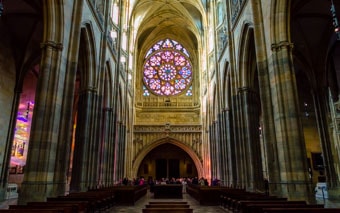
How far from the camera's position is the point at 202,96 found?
32.1 meters

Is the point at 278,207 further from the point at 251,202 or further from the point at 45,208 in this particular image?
the point at 45,208

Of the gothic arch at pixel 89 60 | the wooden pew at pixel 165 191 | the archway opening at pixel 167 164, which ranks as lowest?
the wooden pew at pixel 165 191

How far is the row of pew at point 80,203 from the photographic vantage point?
17.8 ft

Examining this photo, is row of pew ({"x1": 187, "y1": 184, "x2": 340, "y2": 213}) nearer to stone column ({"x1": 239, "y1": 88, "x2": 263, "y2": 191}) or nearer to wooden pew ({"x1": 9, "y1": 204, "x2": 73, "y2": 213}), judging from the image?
stone column ({"x1": 239, "y1": 88, "x2": 263, "y2": 191})

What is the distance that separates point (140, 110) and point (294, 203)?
2946 centimetres

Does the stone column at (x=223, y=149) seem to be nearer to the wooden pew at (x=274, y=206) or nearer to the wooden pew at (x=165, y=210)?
the wooden pew at (x=274, y=206)

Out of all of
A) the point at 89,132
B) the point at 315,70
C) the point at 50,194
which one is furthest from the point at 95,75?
the point at 315,70

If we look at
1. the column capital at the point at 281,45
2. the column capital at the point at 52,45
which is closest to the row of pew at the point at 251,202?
the column capital at the point at 281,45

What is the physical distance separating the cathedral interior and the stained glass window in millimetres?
5376

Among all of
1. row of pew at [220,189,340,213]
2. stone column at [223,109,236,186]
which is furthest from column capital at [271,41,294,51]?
stone column at [223,109,236,186]

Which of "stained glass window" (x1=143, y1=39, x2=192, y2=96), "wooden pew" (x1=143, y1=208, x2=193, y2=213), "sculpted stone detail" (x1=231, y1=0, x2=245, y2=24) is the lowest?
"wooden pew" (x1=143, y1=208, x2=193, y2=213)

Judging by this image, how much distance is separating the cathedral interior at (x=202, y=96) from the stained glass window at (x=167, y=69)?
5376mm

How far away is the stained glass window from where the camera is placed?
36.5 meters

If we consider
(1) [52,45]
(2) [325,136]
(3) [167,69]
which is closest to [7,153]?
(1) [52,45]
